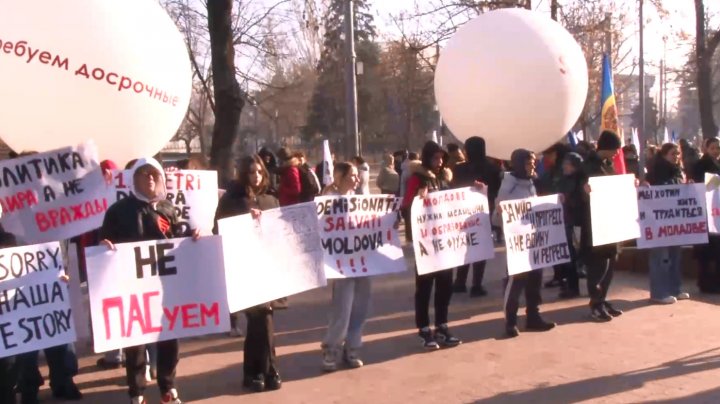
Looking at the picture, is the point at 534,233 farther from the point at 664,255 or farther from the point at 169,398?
the point at 169,398

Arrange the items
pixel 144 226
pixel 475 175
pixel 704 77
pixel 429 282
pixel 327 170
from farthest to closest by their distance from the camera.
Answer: pixel 704 77 < pixel 327 170 < pixel 475 175 < pixel 429 282 < pixel 144 226

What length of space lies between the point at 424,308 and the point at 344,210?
1247 mm

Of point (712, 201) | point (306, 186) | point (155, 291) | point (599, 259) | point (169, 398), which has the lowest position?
point (169, 398)

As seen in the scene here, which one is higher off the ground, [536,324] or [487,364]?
[536,324]

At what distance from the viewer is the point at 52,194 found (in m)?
6.75

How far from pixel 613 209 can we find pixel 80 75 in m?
5.54

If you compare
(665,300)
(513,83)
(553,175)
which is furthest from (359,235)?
(665,300)

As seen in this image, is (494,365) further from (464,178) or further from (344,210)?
(464,178)

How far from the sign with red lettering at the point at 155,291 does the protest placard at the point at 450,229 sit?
79.7 inches

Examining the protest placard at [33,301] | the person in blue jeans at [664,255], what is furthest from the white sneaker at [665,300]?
the protest placard at [33,301]

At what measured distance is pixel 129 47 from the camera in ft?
22.2

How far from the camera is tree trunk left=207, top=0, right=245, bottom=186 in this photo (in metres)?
12.2

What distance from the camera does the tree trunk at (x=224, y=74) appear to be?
40.1 feet

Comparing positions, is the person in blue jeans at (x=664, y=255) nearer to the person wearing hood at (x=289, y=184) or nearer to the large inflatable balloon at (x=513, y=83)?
the large inflatable balloon at (x=513, y=83)
